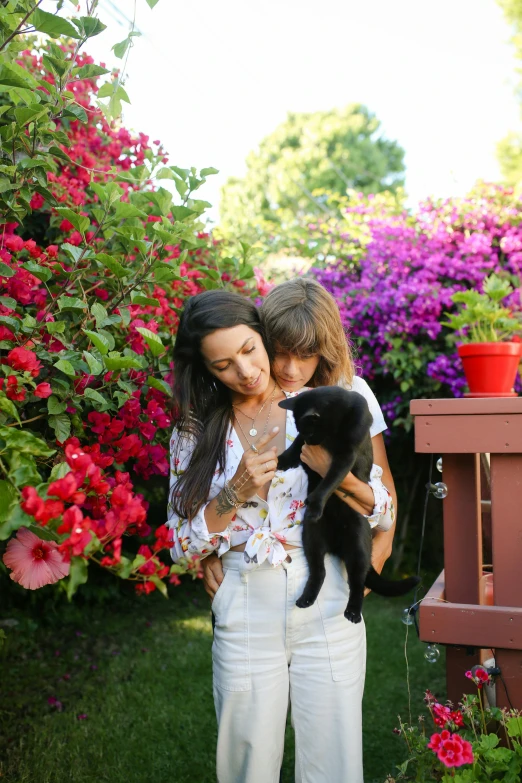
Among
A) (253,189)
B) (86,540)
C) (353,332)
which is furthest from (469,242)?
(253,189)

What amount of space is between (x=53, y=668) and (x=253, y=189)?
77.9 feet

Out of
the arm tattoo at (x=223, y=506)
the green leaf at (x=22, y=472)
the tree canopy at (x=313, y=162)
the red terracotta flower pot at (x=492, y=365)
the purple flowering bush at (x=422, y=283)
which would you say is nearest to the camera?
the green leaf at (x=22, y=472)

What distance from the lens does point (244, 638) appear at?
5.70ft

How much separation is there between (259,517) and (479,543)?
59cm

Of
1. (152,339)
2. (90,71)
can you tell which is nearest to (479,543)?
(152,339)

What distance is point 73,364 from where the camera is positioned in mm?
1649

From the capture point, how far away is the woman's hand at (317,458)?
169cm

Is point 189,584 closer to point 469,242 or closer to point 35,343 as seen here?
point 469,242

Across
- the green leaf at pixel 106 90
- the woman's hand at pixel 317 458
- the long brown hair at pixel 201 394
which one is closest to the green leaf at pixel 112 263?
the long brown hair at pixel 201 394

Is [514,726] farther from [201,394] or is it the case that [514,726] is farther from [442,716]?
[201,394]

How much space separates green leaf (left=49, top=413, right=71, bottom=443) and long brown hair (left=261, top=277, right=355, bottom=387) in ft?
1.92

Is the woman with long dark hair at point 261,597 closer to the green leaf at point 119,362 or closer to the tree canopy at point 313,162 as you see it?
the green leaf at point 119,362

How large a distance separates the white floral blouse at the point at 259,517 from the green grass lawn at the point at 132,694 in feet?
5.13

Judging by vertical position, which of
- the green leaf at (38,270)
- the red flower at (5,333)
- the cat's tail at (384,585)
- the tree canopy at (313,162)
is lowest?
the cat's tail at (384,585)
